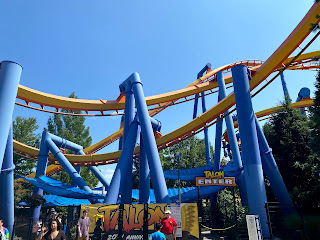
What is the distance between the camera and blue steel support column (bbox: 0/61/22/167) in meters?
10.4

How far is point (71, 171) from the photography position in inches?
683

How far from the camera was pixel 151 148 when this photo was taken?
12258mm

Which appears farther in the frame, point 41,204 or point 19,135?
point 19,135

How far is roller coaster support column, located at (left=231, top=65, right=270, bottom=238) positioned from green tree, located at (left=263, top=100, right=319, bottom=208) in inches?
126

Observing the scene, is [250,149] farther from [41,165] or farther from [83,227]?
[41,165]

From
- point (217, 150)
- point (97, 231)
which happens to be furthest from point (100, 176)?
point (97, 231)

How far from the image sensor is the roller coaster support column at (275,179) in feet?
39.0

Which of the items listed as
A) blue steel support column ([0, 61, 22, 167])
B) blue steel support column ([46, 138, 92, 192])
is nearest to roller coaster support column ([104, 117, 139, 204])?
blue steel support column ([0, 61, 22, 167])

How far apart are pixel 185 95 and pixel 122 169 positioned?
8519 mm

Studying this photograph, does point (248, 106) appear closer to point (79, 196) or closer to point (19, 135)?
point (79, 196)

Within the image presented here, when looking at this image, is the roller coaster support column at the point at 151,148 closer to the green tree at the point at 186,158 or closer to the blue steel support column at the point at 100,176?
the blue steel support column at the point at 100,176

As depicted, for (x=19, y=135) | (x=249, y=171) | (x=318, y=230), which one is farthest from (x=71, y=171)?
(x=19, y=135)

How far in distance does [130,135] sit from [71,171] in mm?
6287

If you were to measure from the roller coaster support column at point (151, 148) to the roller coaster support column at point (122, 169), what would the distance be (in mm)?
1130
